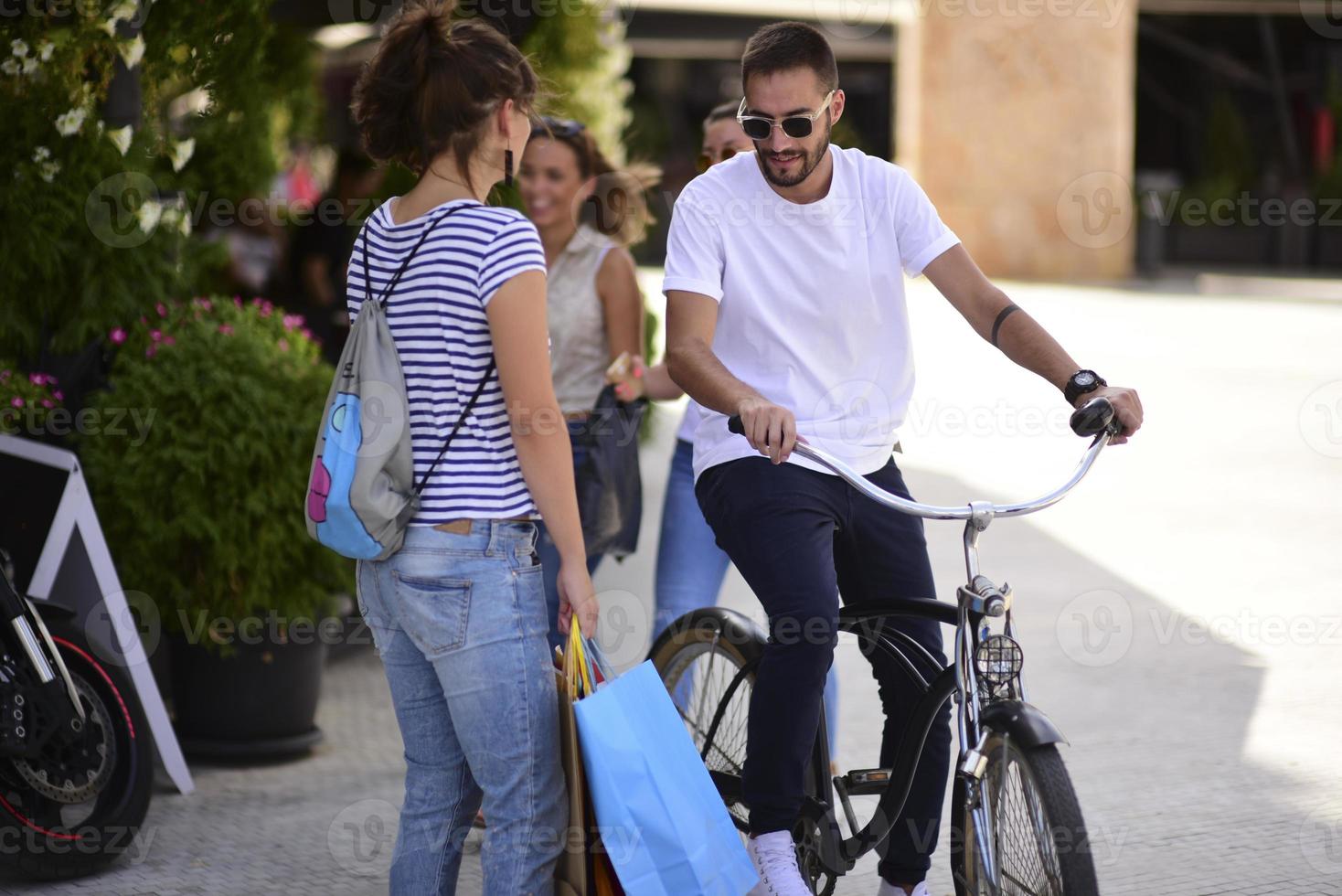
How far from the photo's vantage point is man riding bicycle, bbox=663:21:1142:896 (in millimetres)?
3318

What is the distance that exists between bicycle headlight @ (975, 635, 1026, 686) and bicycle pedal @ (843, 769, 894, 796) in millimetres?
550

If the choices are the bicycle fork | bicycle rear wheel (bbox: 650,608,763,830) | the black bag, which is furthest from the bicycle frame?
the black bag

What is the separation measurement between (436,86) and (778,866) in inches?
67.2

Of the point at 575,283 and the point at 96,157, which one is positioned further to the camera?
the point at 96,157

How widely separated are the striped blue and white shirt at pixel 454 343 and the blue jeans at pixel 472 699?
0.07m

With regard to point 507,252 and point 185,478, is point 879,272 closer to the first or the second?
point 507,252

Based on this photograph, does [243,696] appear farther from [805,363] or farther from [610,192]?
[805,363]

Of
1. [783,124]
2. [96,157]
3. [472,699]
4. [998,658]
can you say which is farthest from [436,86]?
[96,157]

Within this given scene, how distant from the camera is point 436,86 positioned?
2.87m

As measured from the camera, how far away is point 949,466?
1009 cm

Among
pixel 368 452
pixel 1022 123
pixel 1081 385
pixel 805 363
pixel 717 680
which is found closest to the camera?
pixel 368 452

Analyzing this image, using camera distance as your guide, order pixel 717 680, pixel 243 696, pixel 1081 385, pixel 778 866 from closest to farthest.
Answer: pixel 1081 385 → pixel 778 866 → pixel 717 680 → pixel 243 696

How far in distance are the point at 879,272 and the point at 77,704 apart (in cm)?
234

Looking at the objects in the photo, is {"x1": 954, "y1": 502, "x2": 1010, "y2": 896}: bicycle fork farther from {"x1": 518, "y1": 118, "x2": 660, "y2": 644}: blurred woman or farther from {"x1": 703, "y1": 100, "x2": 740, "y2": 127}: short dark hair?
{"x1": 703, "y1": 100, "x2": 740, "y2": 127}: short dark hair
